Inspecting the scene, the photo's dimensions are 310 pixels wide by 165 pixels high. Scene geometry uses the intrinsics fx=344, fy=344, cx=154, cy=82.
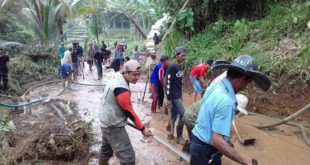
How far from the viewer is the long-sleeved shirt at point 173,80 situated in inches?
258

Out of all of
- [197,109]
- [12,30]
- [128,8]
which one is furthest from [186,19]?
[128,8]

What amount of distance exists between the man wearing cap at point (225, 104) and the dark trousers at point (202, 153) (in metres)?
0.03

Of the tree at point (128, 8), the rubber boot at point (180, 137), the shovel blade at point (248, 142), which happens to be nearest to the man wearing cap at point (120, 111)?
the rubber boot at point (180, 137)

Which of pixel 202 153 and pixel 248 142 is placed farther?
pixel 248 142

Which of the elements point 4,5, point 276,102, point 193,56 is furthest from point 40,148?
point 4,5

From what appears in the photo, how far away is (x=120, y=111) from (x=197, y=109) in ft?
3.45

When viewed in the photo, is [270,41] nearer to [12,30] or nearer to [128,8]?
[12,30]

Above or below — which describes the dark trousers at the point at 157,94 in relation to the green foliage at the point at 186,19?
below

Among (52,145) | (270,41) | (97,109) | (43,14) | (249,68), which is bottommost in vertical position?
(97,109)

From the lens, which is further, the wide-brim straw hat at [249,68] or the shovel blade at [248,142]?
the shovel blade at [248,142]

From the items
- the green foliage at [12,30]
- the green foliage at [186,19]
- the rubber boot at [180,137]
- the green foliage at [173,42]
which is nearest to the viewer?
the rubber boot at [180,137]

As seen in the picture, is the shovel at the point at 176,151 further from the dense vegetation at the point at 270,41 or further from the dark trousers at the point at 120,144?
the dense vegetation at the point at 270,41

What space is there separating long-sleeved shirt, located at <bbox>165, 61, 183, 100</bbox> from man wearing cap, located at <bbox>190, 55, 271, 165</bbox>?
3.70 m

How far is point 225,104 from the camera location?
2.58m
